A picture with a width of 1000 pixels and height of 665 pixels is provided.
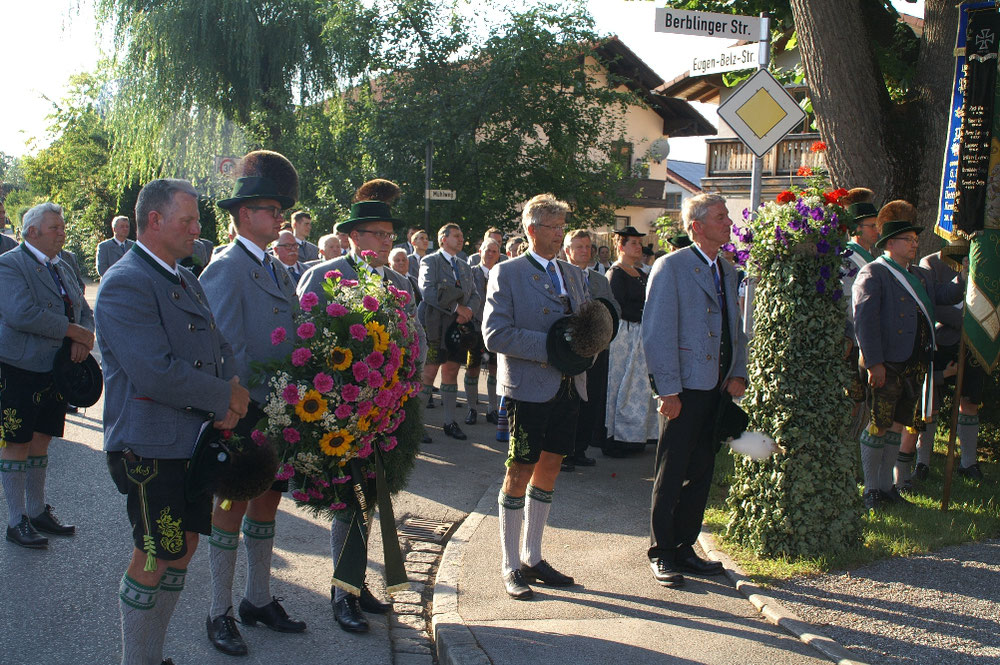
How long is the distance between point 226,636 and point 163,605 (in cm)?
70

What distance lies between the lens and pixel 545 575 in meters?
5.18

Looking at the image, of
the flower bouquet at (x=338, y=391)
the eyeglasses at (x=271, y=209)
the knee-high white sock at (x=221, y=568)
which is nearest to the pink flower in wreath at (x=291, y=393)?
the flower bouquet at (x=338, y=391)

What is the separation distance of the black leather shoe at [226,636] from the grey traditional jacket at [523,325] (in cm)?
186

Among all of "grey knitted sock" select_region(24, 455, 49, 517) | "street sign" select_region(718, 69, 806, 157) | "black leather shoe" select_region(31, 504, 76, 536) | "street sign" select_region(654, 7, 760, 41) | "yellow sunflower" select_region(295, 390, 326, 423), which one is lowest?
"black leather shoe" select_region(31, 504, 76, 536)

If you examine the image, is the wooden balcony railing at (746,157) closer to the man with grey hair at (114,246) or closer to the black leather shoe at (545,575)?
the man with grey hair at (114,246)

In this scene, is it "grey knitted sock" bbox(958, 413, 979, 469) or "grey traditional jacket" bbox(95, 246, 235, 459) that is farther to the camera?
"grey knitted sock" bbox(958, 413, 979, 469)

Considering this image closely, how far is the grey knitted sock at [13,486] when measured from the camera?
572cm

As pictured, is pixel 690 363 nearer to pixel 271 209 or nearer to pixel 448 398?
pixel 271 209

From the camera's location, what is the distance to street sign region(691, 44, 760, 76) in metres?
7.91

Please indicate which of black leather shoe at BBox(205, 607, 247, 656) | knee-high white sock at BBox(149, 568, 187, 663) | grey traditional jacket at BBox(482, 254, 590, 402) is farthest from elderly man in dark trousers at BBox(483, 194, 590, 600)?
knee-high white sock at BBox(149, 568, 187, 663)

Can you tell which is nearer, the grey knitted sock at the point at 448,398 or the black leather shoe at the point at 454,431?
the black leather shoe at the point at 454,431

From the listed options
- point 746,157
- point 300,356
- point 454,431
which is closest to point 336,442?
point 300,356

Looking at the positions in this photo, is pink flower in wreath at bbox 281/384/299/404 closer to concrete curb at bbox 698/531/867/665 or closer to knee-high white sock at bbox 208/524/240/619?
knee-high white sock at bbox 208/524/240/619

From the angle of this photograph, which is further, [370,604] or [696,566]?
[696,566]
